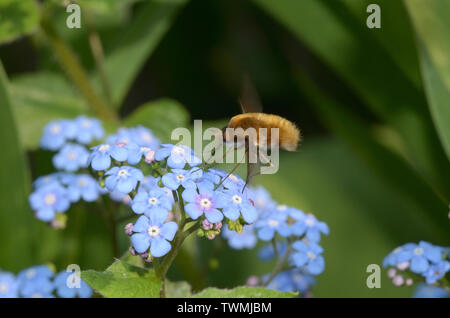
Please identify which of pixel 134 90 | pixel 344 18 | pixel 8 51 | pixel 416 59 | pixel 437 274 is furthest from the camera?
pixel 134 90

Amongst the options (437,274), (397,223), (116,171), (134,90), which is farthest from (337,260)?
(134,90)

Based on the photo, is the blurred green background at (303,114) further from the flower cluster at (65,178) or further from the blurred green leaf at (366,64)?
the flower cluster at (65,178)

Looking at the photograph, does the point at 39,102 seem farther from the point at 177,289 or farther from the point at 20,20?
the point at 177,289

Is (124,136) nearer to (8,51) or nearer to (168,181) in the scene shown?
(168,181)

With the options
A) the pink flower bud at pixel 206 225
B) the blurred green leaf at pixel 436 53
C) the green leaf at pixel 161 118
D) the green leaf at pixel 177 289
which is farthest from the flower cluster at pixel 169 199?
the blurred green leaf at pixel 436 53

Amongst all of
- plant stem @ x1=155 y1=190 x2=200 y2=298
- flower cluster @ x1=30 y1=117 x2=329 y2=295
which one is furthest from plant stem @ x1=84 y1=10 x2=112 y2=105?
plant stem @ x1=155 y1=190 x2=200 y2=298

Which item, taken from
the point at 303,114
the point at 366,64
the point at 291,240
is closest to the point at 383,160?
the point at 366,64
